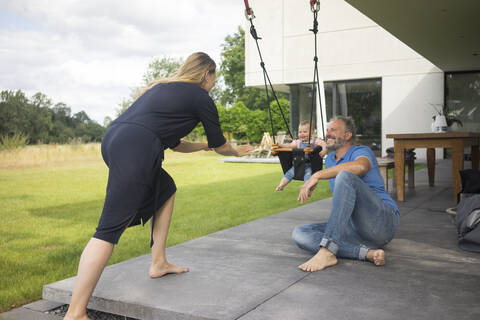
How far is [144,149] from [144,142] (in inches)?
1.5

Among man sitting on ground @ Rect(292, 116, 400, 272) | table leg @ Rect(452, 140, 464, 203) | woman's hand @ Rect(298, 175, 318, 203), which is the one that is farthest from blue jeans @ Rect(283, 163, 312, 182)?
table leg @ Rect(452, 140, 464, 203)

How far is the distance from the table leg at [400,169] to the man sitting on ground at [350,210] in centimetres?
272

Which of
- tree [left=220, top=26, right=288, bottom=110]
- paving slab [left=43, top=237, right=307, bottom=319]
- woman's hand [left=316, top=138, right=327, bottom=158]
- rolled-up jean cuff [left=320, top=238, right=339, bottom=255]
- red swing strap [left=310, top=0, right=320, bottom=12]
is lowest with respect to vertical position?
paving slab [left=43, top=237, right=307, bottom=319]

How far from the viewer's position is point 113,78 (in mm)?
63938

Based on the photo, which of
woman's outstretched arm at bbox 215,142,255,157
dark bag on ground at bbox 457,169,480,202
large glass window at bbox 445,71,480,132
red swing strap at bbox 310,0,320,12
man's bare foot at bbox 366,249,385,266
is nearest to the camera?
woman's outstretched arm at bbox 215,142,255,157

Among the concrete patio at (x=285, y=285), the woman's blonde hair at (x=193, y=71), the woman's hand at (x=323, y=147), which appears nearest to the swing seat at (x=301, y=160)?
the woman's hand at (x=323, y=147)

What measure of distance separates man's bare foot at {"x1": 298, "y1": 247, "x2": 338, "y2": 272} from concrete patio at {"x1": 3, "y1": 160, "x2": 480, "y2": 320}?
0.05 metres

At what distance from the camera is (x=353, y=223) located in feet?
9.92

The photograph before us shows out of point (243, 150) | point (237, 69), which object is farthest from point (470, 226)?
point (237, 69)

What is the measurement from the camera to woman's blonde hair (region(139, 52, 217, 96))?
8.23 ft

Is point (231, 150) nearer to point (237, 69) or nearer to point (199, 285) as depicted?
point (199, 285)

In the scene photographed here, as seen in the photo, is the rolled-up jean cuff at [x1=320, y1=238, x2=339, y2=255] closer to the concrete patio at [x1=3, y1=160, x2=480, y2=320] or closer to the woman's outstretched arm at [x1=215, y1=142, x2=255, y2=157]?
the concrete patio at [x1=3, y1=160, x2=480, y2=320]

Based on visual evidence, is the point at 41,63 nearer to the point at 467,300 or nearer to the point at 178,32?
the point at 178,32

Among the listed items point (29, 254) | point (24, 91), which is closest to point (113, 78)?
point (24, 91)
